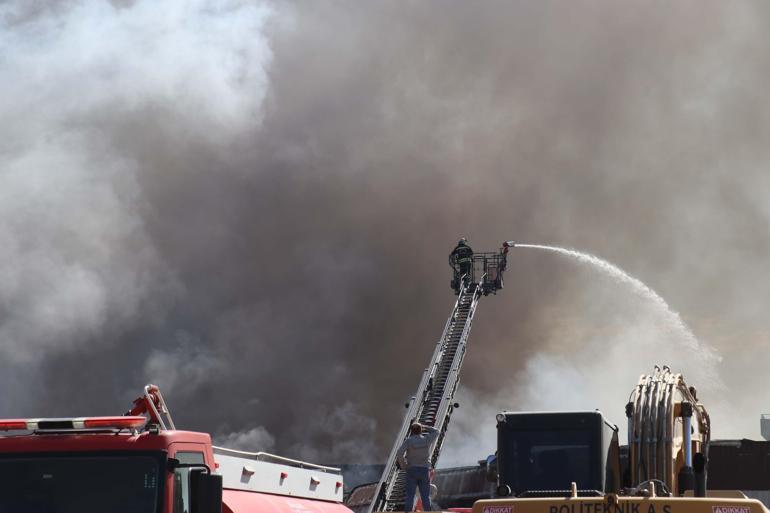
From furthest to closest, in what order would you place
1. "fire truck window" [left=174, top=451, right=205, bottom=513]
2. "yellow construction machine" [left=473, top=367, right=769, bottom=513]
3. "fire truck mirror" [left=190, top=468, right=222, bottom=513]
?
"yellow construction machine" [left=473, top=367, right=769, bottom=513], "fire truck window" [left=174, top=451, right=205, bottom=513], "fire truck mirror" [left=190, top=468, right=222, bottom=513]

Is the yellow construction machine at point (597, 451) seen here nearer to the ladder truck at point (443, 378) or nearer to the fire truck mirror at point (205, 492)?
the fire truck mirror at point (205, 492)

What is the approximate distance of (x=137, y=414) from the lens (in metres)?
12.8

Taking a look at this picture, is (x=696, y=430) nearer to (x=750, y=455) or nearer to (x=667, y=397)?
(x=667, y=397)

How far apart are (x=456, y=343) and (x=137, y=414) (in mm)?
33136

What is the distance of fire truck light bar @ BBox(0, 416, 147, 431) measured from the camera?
11398 millimetres

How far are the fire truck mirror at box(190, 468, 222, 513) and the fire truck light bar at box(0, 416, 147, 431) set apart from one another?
839 millimetres

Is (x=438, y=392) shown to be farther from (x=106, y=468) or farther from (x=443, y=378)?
(x=106, y=468)

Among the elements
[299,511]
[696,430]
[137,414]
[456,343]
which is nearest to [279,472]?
[299,511]

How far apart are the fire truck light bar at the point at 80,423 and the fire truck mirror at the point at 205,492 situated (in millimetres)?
839

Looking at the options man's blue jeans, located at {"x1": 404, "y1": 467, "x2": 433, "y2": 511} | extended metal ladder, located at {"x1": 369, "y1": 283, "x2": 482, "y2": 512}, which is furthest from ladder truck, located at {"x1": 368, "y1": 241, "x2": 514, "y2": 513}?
man's blue jeans, located at {"x1": 404, "y1": 467, "x2": 433, "y2": 511}

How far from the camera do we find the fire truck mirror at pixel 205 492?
35.9 feet

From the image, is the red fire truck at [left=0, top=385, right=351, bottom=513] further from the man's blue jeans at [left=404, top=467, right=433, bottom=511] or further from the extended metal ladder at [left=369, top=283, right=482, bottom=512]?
the extended metal ladder at [left=369, top=283, right=482, bottom=512]

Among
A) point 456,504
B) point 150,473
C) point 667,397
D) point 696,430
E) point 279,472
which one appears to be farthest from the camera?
point 456,504

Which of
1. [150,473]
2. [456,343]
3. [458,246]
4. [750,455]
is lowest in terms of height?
[150,473]
